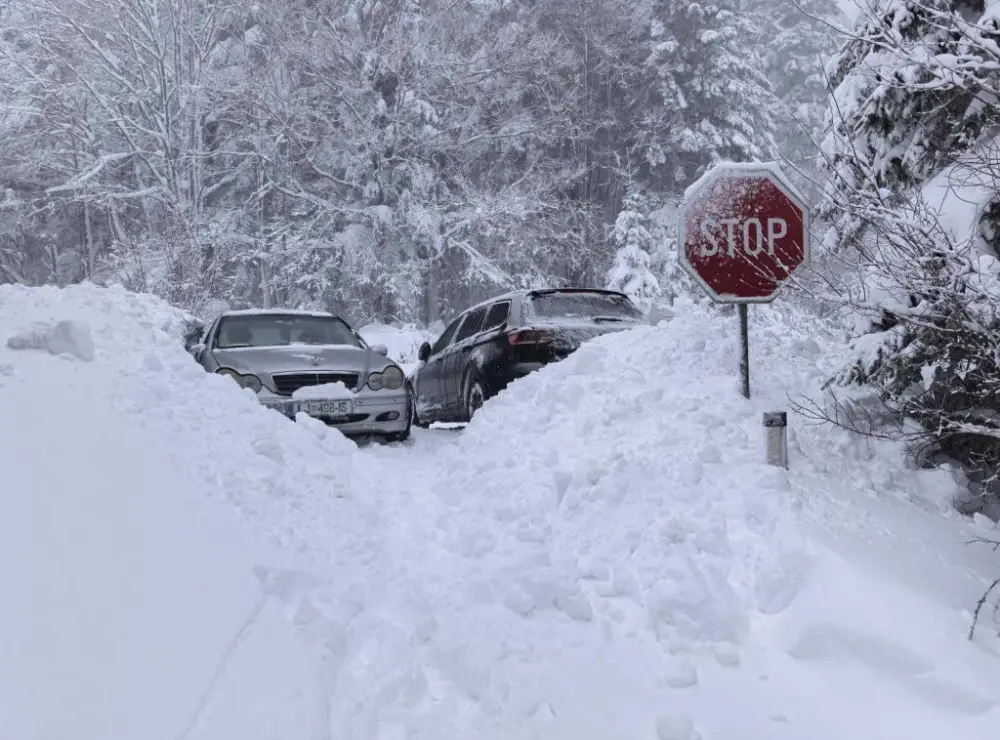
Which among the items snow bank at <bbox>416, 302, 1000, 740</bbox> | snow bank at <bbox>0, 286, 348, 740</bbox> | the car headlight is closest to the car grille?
the car headlight

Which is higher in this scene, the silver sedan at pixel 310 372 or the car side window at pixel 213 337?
the car side window at pixel 213 337

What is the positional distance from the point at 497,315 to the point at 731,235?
3.64 metres

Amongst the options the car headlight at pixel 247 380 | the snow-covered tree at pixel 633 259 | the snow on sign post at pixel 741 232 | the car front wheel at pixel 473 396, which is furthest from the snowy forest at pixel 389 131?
the snow on sign post at pixel 741 232

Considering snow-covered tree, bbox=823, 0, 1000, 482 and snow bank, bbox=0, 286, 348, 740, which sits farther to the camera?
snow-covered tree, bbox=823, 0, 1000, 482

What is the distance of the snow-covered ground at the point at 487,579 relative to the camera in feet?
Result: 10.1

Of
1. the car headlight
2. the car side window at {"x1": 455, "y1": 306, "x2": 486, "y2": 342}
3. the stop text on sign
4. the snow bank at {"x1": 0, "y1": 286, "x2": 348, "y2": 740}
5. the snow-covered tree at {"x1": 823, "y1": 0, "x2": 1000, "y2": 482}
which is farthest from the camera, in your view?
the car side window at {"x1": 455, "y1": 306, "x2": 486, "y2": 342}

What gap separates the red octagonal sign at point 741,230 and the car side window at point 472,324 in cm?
401

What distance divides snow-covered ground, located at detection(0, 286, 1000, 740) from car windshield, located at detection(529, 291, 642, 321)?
2.21m

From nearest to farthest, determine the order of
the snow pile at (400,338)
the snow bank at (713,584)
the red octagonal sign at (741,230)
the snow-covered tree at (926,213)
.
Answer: the snow bank at (713,584)
the snow-covered tree at (926,213)
the red octagonal sign at (741,230)
the snow pile at (400,338)

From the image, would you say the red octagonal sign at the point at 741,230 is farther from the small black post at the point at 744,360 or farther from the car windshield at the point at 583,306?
the car windshield at the point at 583,306

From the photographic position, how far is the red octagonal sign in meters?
5.34

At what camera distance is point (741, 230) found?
550 cm

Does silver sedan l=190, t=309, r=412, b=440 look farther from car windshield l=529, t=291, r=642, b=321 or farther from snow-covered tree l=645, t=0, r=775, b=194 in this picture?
snow-covered tree l=645, t=0, r=775, b=194

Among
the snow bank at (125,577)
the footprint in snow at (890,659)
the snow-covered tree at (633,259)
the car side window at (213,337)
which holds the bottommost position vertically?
the footprint in snow at (890,659)
